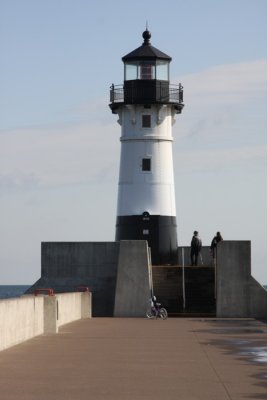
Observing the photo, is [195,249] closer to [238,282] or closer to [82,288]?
[238,282]

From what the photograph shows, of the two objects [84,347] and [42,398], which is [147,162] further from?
[42,398]

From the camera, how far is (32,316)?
896 inches

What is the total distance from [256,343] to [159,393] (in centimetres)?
916

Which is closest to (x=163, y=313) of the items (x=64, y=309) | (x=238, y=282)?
(x=238, y=282)

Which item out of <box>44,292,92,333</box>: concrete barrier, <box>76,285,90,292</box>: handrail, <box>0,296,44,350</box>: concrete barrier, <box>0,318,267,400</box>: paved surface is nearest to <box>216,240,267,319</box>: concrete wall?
<box>76,285,90,292</box>: handrail

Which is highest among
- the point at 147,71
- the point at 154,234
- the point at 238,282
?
the point at 147,71

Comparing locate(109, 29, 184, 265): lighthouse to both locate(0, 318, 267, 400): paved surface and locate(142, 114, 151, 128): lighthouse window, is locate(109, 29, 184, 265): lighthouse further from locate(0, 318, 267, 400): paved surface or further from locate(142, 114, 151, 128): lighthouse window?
locate(0, 318, 267, 400): paved surface

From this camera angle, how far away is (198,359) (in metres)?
17.8

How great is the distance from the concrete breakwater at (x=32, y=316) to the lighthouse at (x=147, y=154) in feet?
45.1

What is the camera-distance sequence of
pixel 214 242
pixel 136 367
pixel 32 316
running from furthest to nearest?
pixel 214 242 < pixel 32 316 < pixel 136 367

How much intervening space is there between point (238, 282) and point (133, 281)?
3.66 metres

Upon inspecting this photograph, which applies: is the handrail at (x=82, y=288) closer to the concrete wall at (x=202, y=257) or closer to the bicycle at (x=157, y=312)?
the bicycle at (x=157, y=312)

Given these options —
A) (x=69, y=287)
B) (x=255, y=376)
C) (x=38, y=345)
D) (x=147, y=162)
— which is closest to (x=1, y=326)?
(x=38, y=345)

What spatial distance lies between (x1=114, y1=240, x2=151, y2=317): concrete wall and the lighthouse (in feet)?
19.3
